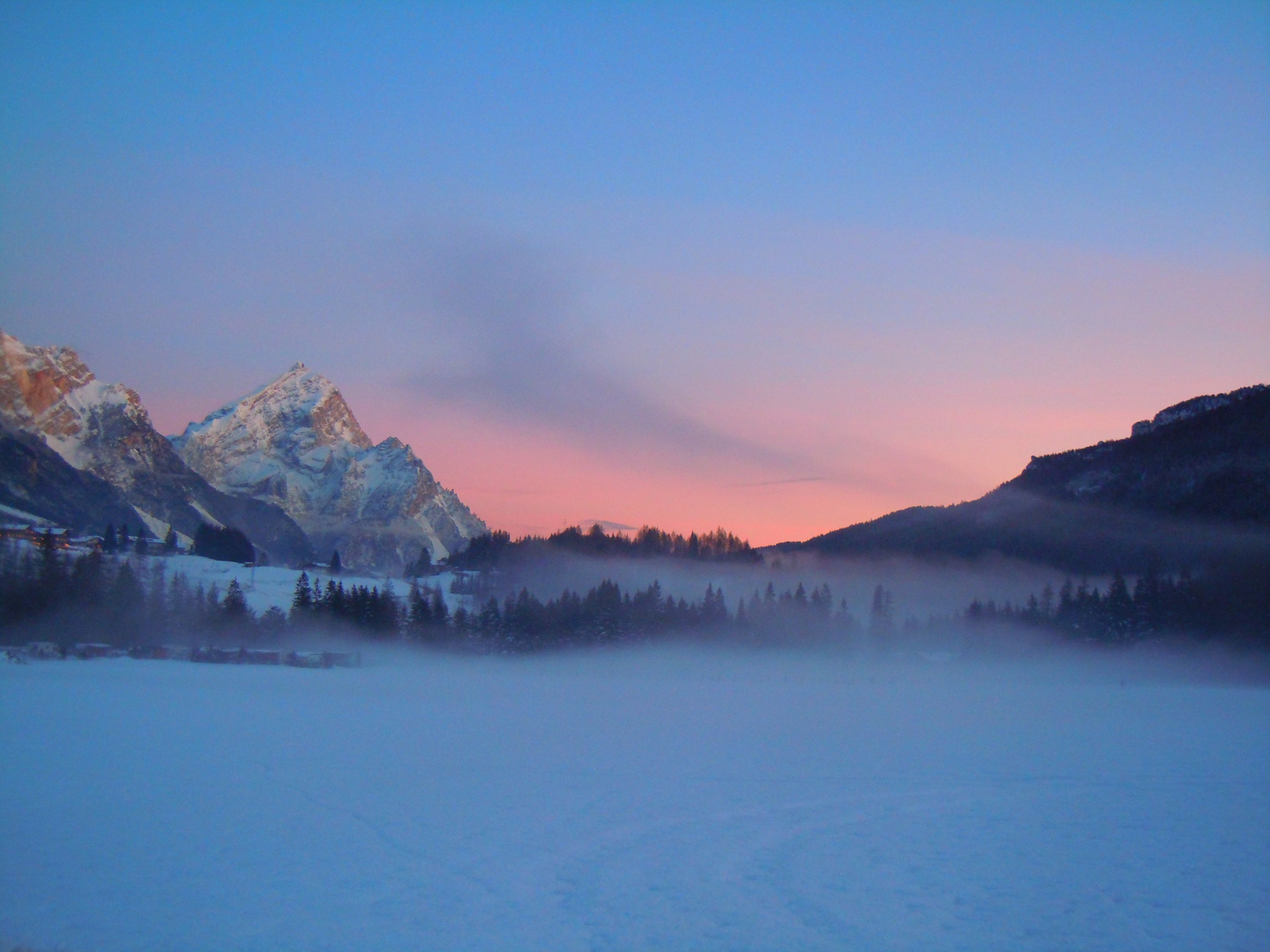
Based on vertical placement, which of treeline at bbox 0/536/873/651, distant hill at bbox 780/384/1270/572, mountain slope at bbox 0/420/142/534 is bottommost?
treeline at bbox 0/536/873/651

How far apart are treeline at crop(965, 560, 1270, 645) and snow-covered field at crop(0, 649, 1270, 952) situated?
3762 centimetres

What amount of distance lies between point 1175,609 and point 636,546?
212 ft

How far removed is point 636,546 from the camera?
367ft

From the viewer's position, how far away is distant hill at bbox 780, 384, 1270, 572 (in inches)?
2778

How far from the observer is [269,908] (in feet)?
27.9

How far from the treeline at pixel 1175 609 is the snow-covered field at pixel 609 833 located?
37.6 meters

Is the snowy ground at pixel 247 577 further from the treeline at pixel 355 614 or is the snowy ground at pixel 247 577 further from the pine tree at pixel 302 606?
the pine tree at pixel 302 606

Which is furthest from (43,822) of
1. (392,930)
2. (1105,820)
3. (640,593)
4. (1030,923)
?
(640,593)

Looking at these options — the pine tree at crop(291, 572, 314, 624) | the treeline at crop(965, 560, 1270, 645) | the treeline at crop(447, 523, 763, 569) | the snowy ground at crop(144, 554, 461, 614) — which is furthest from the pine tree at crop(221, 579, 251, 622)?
the treeline at crop(965, 560, 1270, 645)

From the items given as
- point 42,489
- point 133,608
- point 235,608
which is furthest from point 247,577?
point 42,489

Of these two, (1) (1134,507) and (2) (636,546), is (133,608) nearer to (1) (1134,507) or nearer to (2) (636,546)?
(2) (636,546)

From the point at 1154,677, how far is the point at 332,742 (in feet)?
186

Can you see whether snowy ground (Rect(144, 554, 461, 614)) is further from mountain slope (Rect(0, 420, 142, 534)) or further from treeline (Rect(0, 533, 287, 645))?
mountain slope (Rect(0, 420, 142, 534))

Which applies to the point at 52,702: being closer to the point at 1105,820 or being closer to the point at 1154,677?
the point at 1105,820
